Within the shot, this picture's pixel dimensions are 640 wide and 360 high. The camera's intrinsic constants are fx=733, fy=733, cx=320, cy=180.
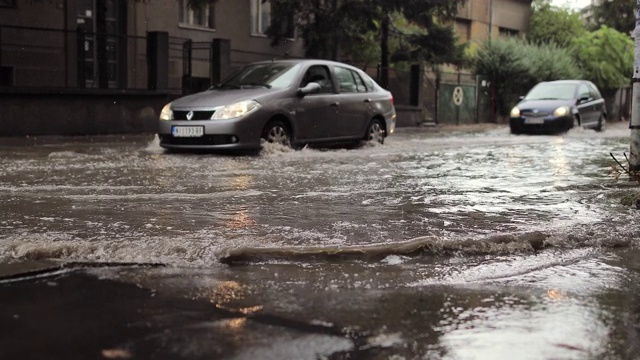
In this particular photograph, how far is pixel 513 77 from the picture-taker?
101 ft

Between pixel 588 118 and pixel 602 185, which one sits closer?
pixel 602 185

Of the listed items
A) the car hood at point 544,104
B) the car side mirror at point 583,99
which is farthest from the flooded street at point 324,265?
the car side mirror at point 583,99

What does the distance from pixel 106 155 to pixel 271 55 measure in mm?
13528

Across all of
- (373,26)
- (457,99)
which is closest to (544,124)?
(373,26)

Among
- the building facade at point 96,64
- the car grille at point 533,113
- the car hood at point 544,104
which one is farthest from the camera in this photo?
the car hood at point 544,104

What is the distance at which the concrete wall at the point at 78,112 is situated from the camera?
554 inches

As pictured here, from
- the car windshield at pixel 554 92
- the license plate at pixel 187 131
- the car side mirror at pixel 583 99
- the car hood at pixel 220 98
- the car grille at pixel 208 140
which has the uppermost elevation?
the car windshield at pixel 554 92

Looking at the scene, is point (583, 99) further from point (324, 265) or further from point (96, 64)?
point (324, 265)

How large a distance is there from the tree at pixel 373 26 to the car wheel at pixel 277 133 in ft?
30.2

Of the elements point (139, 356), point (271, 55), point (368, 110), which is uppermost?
point (271, 55)

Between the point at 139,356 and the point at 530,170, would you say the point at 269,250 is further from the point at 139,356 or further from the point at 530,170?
the point at 530,170

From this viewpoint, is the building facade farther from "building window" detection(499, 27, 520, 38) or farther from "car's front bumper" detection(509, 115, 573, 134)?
"building window" detection(499, 27, 520, 38)

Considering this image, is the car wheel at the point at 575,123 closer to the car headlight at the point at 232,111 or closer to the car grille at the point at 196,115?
the car headlight at the point at 232,111

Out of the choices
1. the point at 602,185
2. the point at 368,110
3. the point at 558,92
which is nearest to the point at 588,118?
the point at 558,92
